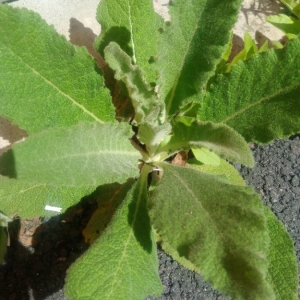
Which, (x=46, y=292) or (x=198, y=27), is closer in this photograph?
(x=198, y=27)

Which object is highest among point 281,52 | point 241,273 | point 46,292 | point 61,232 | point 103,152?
point 281,52

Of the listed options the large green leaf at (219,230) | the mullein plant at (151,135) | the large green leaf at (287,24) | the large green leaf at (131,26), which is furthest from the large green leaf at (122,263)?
the large green leaf at (287,24)

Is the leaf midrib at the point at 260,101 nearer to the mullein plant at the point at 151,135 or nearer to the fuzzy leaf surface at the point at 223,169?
the mullein plant at the point at 151,135

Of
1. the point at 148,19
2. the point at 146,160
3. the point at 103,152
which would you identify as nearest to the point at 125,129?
the point at 103,152

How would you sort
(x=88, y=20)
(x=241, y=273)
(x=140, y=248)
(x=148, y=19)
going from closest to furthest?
(x=241, y=273) < (x=140, y=248) < (x=148, y=19) < (x=88, y=20)

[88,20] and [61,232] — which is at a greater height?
[88,20]

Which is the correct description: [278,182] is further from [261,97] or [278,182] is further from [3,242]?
[3,242]

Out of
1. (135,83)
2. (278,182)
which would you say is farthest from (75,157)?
(278,182)

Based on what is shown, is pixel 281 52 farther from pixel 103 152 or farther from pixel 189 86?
pixel 103 152
